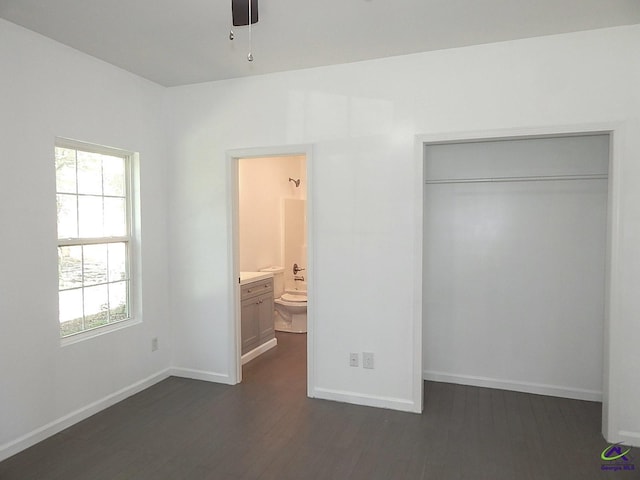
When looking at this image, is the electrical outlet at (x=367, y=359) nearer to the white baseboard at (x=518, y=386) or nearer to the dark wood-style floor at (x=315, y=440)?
the dark wood-style floor at (x=315, y=440)

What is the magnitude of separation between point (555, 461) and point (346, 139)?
106 inches

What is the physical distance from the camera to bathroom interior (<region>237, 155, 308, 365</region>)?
471cm

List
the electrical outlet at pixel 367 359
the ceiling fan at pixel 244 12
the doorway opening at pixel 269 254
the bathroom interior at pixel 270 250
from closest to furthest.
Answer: the ceiling fan at pixel 244 12 → the electrical outlet at pixel 367 359 → the doorway opening at pixel 269 254 → the bathroom interior at pixel 270 250

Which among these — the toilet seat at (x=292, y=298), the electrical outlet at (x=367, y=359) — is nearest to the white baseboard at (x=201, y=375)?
the electrical outlet at (x=367, y=359)

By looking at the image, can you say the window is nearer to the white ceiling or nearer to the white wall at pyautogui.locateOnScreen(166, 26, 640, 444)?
the white wall at pyautogui.locateOnScreen(166, 26, 640, 444)

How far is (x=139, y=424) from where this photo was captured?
10.5ft

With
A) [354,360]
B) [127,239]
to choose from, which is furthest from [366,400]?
[127,239]

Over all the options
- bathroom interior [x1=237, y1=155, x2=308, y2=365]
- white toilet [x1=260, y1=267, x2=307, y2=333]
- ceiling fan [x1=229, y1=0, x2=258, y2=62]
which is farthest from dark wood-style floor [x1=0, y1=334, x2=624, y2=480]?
ceiling fan [x1=229, y1=0, x2=258, y2=62]

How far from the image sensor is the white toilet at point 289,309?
18.3ft

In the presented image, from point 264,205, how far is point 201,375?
2557 millimetres

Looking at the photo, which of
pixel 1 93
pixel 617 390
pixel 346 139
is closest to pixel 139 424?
pixel 1 93

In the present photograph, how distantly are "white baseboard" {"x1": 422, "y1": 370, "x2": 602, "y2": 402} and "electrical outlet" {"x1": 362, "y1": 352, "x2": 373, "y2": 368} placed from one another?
89cm

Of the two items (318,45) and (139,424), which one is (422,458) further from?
(318,45)

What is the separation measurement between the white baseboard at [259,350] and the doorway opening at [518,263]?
6.03 ft
